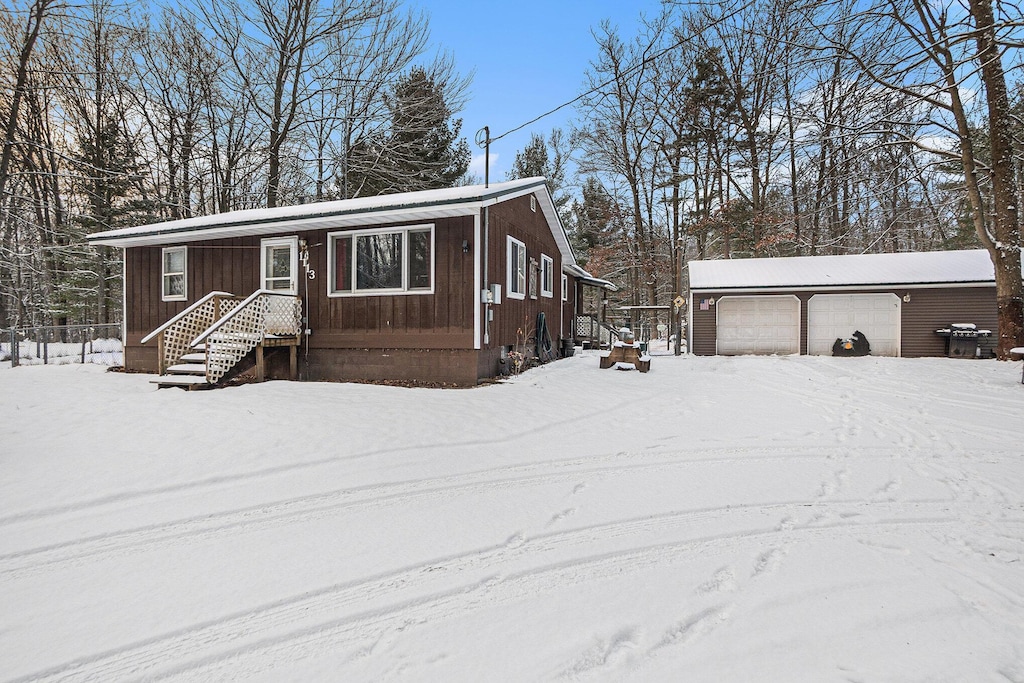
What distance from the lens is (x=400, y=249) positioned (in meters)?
9.45

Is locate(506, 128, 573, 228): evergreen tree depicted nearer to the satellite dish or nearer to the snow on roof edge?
the snow on roof edge

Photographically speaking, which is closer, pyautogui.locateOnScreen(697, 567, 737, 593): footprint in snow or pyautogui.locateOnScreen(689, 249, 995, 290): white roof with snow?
pyautogui.locateOnScreen(697, 567, 737, 593): footprint in snow

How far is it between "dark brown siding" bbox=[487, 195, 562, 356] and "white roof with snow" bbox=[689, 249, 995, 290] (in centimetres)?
507

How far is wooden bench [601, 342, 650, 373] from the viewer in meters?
10.8

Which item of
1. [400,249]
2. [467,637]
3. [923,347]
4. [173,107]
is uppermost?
[173,107]

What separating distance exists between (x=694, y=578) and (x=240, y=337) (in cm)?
848

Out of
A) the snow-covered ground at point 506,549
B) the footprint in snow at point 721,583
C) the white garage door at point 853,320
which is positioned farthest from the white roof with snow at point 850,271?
the footprint in snow at point 721,583

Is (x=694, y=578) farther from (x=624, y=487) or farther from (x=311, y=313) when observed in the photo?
(x=311, y=313)

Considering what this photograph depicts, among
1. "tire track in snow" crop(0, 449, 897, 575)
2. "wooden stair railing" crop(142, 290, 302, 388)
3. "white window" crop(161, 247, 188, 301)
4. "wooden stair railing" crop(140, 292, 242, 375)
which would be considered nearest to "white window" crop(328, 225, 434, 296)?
"wooden stair railing" crop(142, 290, 302, 388)

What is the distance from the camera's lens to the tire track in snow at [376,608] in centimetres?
189

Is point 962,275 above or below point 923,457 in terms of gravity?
above

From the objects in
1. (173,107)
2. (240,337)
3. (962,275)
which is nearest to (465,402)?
(240,337)

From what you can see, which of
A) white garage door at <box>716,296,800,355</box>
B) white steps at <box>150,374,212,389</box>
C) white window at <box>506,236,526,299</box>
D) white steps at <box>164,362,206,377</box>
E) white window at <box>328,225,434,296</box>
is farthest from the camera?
white garage door at <box>716,296,800,355</box>

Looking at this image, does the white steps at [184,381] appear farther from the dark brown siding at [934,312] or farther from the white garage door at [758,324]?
the dark brown siding at [934,312]
